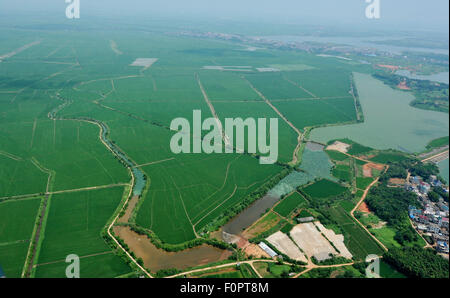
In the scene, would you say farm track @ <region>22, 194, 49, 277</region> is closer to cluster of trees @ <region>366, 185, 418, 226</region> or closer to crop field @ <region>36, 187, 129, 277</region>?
crop field @ <region>36, 187, 129, 277</region>

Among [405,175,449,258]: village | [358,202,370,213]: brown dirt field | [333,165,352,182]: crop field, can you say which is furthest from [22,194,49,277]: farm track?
[405,175,449,258]: village

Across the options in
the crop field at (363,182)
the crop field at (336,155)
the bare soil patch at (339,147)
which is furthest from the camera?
the bare soil patch at (339,147)

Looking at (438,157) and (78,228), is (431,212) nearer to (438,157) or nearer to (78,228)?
(438,157)

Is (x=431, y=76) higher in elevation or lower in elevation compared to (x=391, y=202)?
higher

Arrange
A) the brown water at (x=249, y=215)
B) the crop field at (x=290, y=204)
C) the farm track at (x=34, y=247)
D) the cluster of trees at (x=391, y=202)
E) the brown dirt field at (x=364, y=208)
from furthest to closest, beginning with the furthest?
1. the brown dirt field at (x=364, y=208)
2. the crop field at (x=290, y=204)
3. the cluster of trees at (x=391, y=202)
4. the brown water at (x=249, y=215)
5. the farm track at (x=34, y=247)

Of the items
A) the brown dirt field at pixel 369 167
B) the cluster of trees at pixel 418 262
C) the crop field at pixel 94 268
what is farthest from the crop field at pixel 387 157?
the crop field at pixel 94 268

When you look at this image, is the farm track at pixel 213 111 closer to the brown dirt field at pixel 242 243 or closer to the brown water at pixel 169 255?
the brown dirt field at pixel 242 243

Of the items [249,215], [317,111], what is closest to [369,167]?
[249,215]
